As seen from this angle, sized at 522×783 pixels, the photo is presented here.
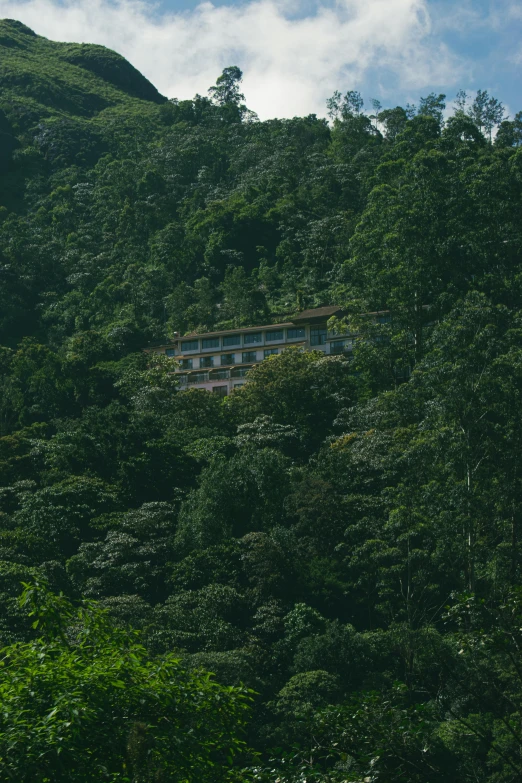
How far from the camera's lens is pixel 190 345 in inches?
2657

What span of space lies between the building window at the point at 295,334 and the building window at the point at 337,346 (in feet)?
7.26

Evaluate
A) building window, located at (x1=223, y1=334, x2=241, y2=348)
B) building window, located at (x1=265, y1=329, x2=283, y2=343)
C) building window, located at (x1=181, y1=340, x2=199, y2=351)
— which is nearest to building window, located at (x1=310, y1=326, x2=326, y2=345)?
building window, located at (x1=265, y1=329, x2=283, y2=343)

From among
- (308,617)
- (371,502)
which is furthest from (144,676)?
(371,502)

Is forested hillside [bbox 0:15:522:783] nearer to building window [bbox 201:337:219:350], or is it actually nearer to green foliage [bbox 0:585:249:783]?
green foliage [bbox 0:585:249:783]

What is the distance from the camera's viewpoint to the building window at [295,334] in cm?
6431

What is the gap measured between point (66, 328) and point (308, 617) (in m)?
48.5

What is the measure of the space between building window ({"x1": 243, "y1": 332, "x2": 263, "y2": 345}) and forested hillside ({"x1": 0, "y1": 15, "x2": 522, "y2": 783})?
3724 millimetres

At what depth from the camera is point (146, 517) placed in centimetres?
4153

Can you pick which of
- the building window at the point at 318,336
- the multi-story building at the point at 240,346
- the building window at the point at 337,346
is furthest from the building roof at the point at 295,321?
the building window at the point at 337,346

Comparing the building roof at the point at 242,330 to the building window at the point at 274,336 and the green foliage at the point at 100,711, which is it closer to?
the building window at the point at 274,336

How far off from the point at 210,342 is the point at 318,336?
7528 mm

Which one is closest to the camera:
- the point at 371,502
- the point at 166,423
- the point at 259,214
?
the point at 371,502

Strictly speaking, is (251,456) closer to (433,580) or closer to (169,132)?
(433,580)

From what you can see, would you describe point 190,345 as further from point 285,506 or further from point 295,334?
point 285,506
